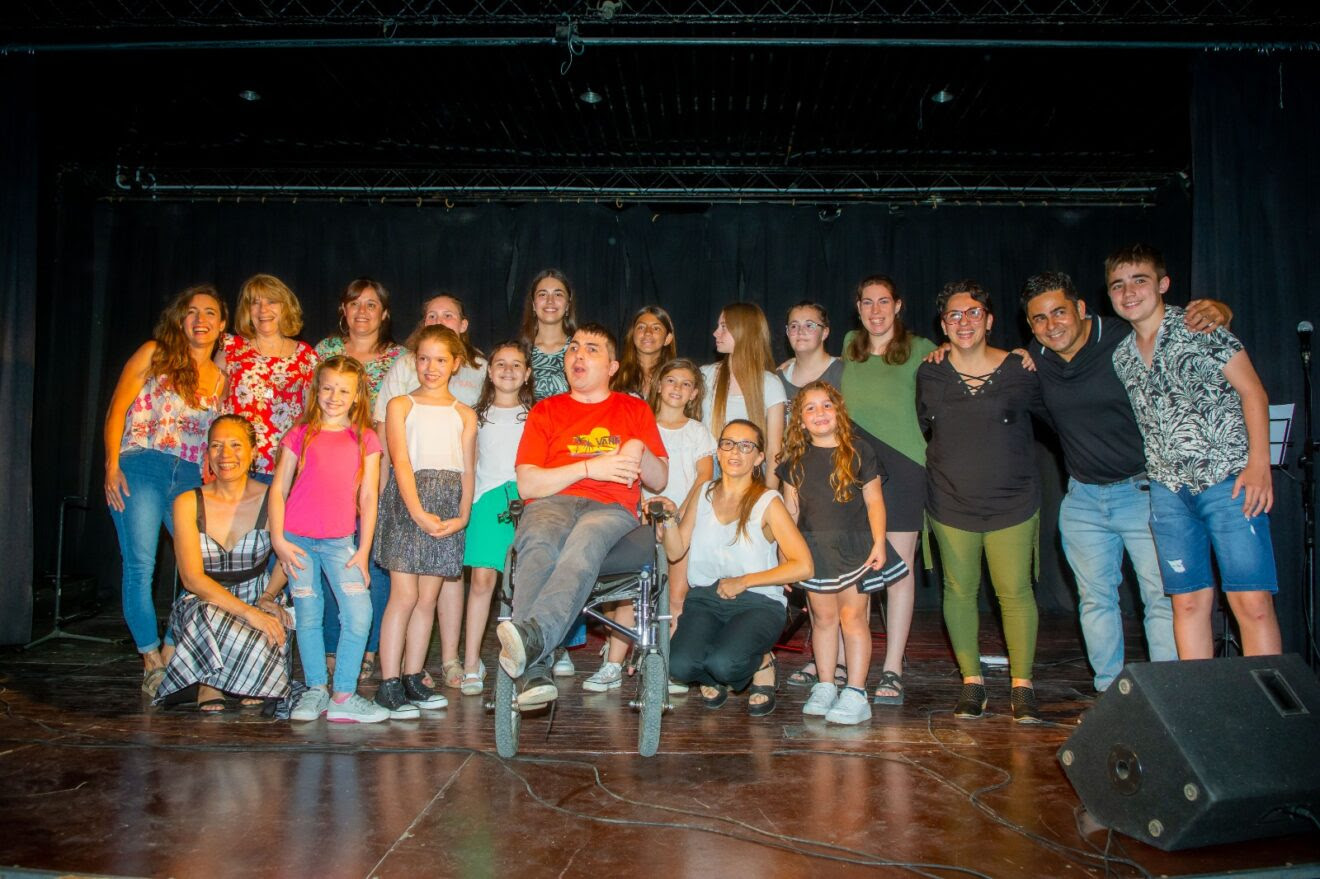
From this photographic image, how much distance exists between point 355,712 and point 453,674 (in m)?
0.59

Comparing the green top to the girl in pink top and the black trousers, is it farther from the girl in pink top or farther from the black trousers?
the girl in pink top

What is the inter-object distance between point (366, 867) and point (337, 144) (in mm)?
5144

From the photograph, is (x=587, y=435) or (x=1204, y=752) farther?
(x=587, y=435)

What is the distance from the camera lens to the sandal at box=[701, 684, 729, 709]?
332cm

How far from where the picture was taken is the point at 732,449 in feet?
10.8

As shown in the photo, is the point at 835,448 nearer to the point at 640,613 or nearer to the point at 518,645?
the point at 640,613

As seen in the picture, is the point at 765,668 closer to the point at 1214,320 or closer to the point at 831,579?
the point at 831,579

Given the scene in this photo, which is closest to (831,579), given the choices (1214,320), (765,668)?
(765,668)

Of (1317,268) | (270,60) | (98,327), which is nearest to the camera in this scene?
(1317,268)

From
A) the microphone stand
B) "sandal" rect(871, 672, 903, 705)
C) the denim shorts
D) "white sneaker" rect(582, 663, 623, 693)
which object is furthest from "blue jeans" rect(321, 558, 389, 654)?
the microphone stand

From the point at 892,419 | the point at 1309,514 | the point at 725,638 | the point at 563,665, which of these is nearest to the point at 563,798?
the point at 725,638

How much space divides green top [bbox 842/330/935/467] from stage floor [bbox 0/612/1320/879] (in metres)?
1.05

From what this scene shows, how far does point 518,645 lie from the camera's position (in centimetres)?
236

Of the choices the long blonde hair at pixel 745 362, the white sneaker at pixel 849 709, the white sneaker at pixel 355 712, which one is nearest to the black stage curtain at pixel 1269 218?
the long blonde hair at pixel 745 362
